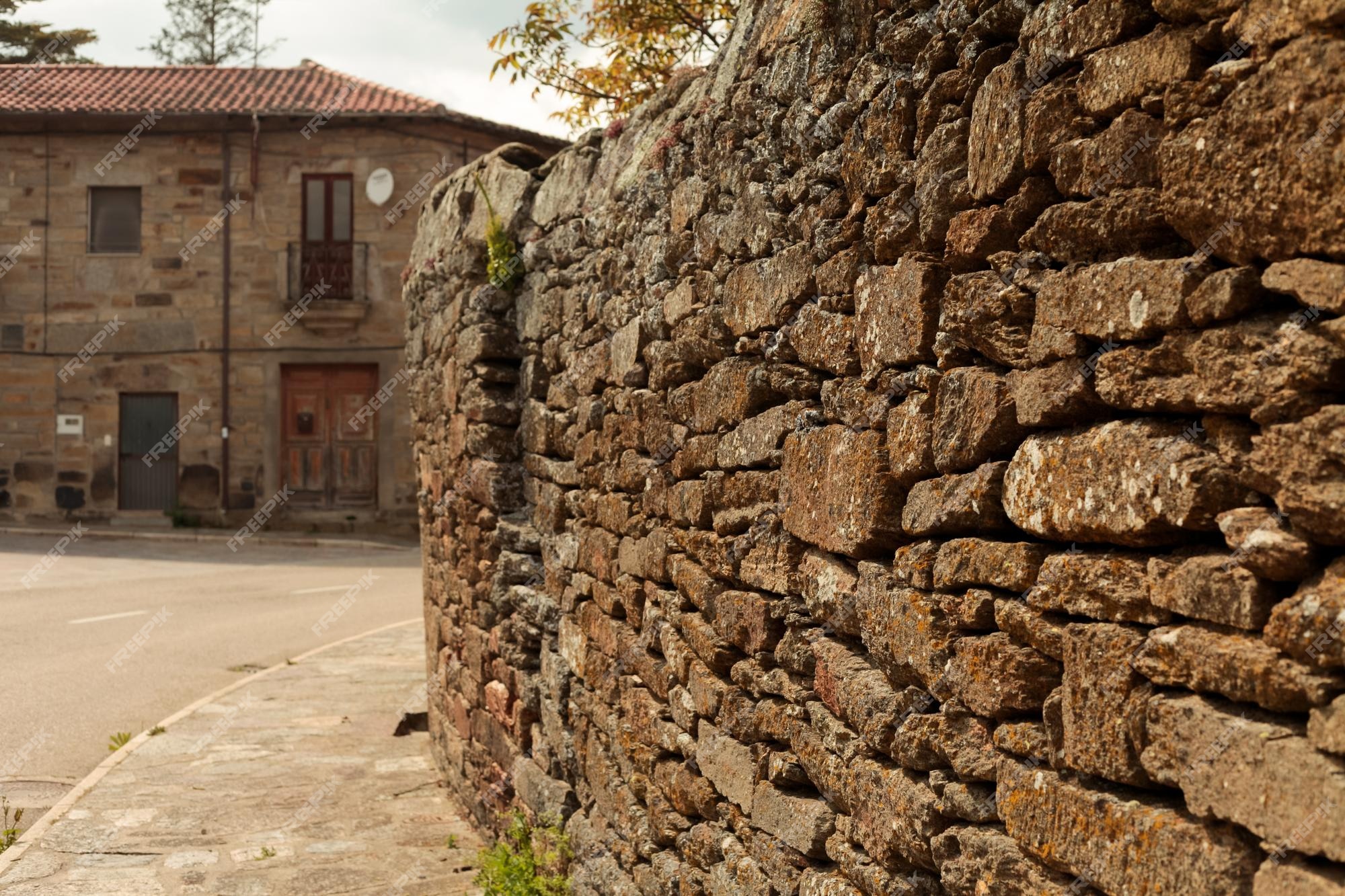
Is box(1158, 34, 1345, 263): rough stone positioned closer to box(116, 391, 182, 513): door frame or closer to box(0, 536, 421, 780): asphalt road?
box(0, 536, 421, 780): asphalt road

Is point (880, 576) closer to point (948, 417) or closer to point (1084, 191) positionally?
point (948, 417)

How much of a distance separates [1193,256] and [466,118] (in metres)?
18.3

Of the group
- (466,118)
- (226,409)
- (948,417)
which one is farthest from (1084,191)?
(226,409)

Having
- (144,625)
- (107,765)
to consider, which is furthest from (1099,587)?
(144,625)

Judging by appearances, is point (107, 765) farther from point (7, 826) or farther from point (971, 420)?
point (971, 420)

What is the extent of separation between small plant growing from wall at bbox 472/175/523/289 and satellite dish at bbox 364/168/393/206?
Answer: 14.8 m

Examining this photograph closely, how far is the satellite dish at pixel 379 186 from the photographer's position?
756 inches

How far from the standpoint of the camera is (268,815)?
579 centimetres

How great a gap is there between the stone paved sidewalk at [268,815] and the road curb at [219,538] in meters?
9.86

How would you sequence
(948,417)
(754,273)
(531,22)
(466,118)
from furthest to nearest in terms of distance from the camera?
(466,118) → (531,22) → (754,273) → (948,417)

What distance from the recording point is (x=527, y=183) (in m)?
4.98

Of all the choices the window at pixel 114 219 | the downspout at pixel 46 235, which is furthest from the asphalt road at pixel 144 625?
the window at pixel 114 219

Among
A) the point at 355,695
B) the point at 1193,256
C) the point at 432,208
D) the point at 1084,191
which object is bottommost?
the point at 355,695

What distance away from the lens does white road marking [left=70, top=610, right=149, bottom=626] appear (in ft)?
34.3
